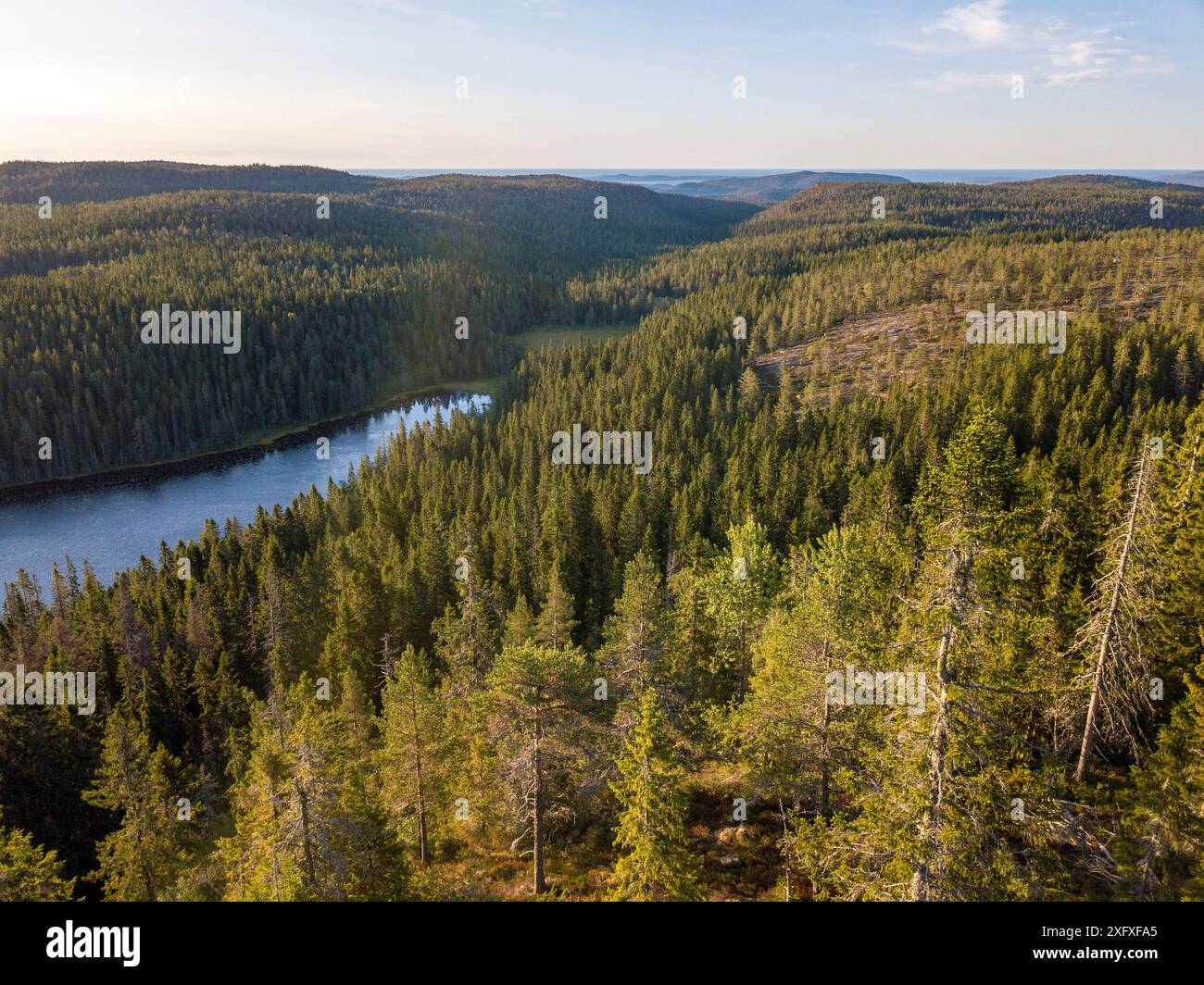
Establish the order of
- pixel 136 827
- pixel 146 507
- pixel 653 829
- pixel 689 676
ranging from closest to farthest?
pixel 653 829 → pixel 136 827 → pixel 689 676 → pixel 146 507

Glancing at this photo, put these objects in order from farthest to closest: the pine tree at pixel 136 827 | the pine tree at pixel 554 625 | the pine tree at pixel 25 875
A: the pine tree at pixel 554 625, the pine tree at pixel 136 827, the pine tree at pixel 25 875

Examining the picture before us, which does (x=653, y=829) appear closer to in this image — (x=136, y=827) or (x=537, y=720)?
(x=537, y=720)

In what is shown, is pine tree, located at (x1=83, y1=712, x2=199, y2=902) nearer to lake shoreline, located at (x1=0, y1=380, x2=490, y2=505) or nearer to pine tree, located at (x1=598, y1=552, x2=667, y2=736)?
pine tree, located at (x1=598, y1=552, x2=667, y2=736)

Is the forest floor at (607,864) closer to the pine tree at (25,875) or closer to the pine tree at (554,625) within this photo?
the pine tree at (554,625)

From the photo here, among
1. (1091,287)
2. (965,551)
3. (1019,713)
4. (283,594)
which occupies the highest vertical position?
(1091,287)

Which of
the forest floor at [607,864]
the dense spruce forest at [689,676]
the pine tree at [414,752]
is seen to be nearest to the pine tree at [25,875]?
the dense spruce forest at [689,676]

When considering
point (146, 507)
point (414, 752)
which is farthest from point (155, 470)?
point (414, 752)
